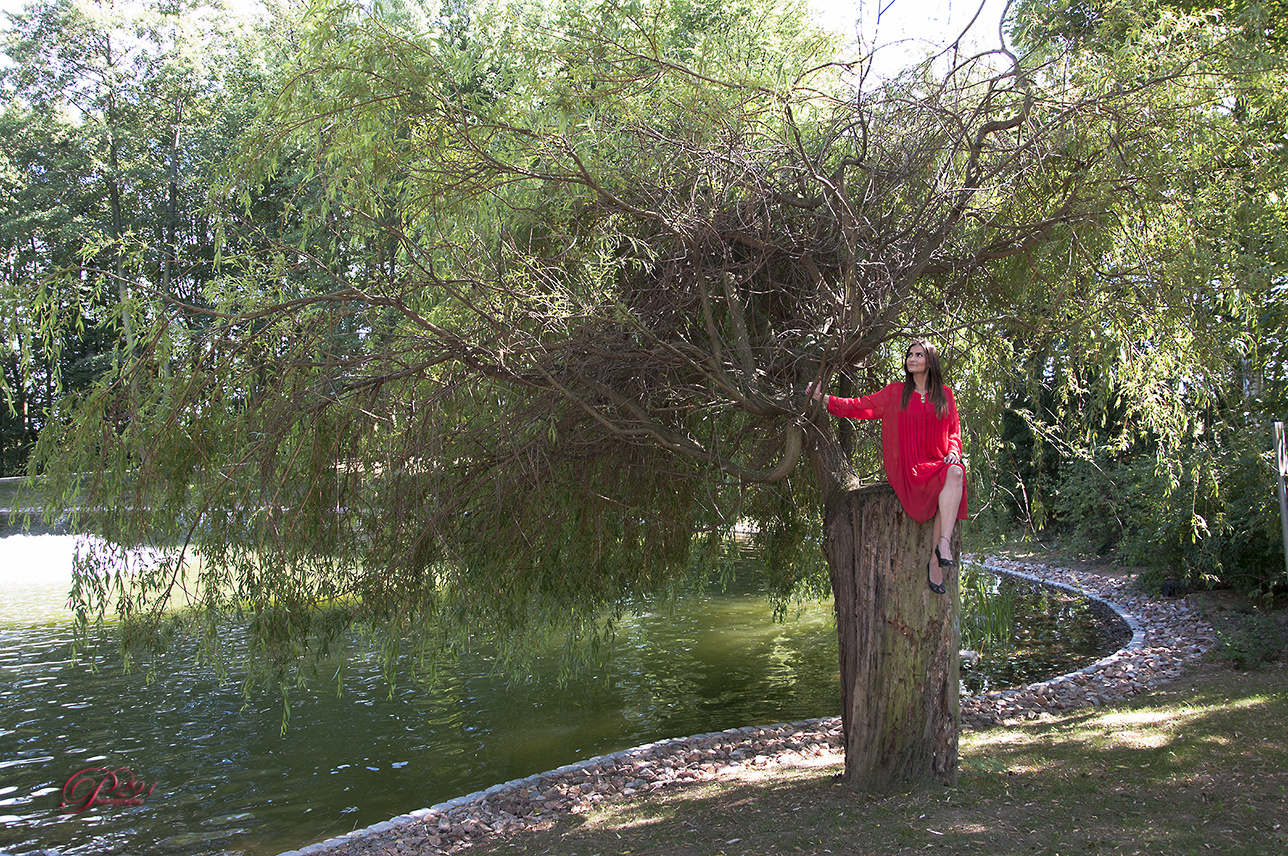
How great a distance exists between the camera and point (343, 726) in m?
8.27

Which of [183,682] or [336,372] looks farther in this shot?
[183,682]

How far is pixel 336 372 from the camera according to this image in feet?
14.4

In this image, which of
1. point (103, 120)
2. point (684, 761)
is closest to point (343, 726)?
point (684, 761)

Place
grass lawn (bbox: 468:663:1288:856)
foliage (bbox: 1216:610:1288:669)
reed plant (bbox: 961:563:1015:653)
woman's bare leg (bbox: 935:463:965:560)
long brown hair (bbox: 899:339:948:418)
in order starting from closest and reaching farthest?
grass lawn (bbox: 468:663:1288:856) → woman's bare leg (bbox: 935:463:965:560) → long brown hair (bbox: 899:339:948:418) → foliage (bbox: 1216:610:1288:669) → reed plant (bbox: 961:563:1015:653)

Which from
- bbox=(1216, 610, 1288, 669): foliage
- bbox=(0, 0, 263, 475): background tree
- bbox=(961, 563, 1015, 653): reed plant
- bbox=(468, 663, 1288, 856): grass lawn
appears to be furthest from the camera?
bbox=(0, 0, 263, 475): background tree

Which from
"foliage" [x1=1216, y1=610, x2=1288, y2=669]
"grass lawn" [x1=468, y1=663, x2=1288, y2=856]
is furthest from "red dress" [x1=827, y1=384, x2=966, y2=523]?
"foliage" [x1=1216, y1=610, x2=1288, y2=669]

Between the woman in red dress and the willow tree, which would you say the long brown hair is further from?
the willow tree

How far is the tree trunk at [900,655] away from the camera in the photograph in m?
4.32

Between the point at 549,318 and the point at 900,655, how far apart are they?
7.87 ft

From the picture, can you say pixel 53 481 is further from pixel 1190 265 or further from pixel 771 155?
pixel 1190 265

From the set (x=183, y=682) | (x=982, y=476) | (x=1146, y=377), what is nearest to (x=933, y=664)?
(x=982, y=476)

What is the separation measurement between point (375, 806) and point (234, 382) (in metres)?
3.69

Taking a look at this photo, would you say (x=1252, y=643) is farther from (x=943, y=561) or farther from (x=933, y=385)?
(x=933, y=385)

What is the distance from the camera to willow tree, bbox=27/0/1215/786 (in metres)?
4.29
